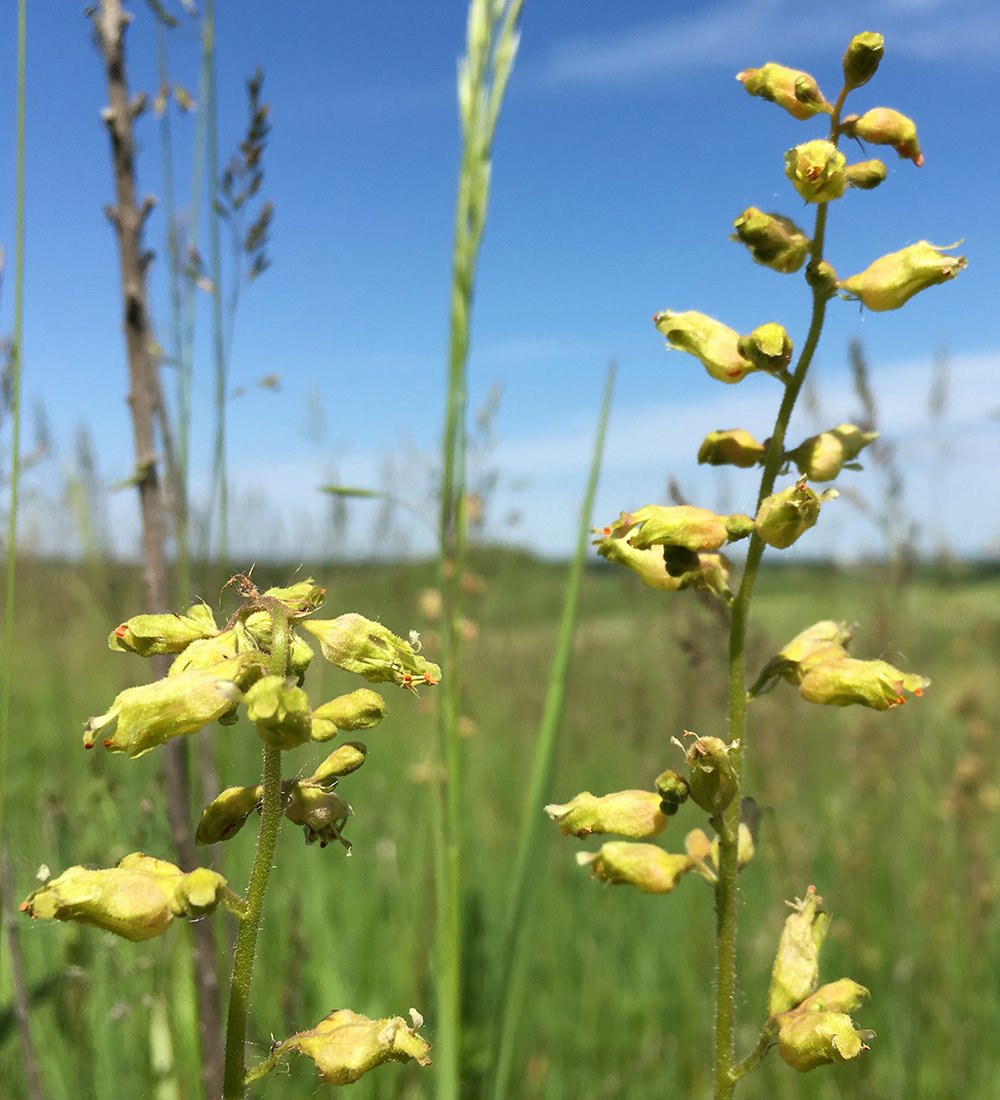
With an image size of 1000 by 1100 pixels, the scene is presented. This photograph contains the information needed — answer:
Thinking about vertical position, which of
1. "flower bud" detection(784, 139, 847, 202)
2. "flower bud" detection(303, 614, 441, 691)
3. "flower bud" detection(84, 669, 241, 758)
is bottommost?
"flower bud" detection(84, 669, 241, 758)

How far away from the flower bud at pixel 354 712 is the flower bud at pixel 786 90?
116 centimetres

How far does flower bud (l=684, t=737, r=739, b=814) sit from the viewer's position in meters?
1.40

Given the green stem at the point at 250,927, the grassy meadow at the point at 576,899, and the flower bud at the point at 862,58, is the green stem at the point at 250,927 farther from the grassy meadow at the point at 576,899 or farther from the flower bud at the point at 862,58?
the flower bud at the point at 862,58

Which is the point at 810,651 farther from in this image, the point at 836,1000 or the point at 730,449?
the point at 836,1000

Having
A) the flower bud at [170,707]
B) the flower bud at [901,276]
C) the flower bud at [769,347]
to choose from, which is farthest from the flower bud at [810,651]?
the flower bud at [170,707]

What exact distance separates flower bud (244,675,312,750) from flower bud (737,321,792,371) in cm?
89

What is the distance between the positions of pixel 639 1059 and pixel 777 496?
239 centimetres

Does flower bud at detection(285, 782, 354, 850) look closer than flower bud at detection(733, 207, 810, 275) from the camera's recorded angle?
Yes

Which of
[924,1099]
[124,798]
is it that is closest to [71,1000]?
[124,798]

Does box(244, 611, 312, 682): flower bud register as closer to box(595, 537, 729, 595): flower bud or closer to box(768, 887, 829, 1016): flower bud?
box(595, 537, 729, 595): flower bud

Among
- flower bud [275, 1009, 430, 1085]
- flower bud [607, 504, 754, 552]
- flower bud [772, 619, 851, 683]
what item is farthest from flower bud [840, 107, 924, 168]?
flower bud [275, 1009, 430, 1085]

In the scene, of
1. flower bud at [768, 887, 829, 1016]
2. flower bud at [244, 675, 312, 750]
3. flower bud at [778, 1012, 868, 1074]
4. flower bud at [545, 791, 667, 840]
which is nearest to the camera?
flower bud at [244, 675, 312, 750]

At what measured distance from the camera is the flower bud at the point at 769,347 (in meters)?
1.54

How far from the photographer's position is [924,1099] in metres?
3.18
